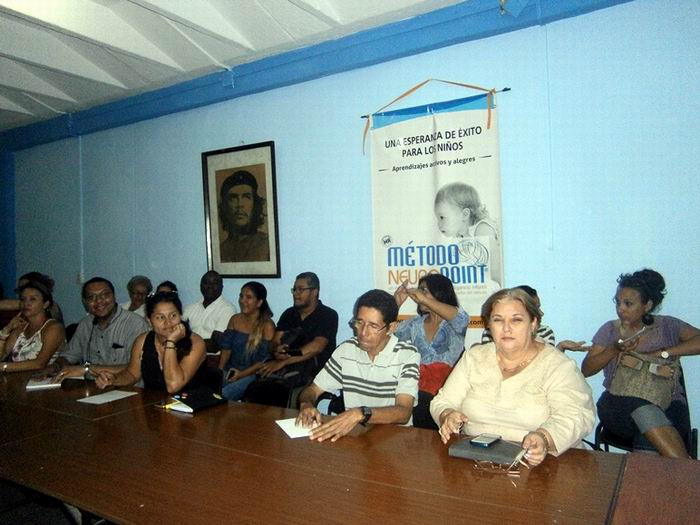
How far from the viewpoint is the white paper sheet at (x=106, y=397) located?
8.69 ft

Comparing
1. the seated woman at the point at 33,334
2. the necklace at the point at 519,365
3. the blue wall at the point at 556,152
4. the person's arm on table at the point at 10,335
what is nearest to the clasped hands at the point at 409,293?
the blue wall at the point at 556,152

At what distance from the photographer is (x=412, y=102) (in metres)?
3.86

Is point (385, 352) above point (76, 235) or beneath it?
beneath

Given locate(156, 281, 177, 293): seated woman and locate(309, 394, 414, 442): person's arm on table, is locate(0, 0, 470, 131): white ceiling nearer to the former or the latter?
locate(156, 281, 177, 293): seated woman

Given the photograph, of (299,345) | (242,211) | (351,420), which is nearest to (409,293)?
(299,345)

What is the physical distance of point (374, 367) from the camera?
2480mm

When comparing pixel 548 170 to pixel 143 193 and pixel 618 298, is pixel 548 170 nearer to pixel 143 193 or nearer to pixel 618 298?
pixel 618 298

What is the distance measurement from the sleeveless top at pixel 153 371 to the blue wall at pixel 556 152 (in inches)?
62.7

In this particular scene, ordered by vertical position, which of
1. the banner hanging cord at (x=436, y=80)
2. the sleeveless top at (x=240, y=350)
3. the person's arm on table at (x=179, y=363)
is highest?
the banner hanging cord at (x=436, y=80)

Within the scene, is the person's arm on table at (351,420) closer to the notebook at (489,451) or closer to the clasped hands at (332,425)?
the clasped hands at (332,425)

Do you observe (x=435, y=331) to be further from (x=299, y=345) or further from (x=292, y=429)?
(x=292, y=429)

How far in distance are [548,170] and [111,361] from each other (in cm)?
334

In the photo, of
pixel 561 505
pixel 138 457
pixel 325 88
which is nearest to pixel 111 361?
pixel 138 457

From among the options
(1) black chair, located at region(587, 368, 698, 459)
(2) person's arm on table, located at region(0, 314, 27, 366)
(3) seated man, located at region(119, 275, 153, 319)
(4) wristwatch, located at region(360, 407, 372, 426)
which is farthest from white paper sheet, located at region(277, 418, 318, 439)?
(3) seated man, located at region(119, 275, 153, 319)
